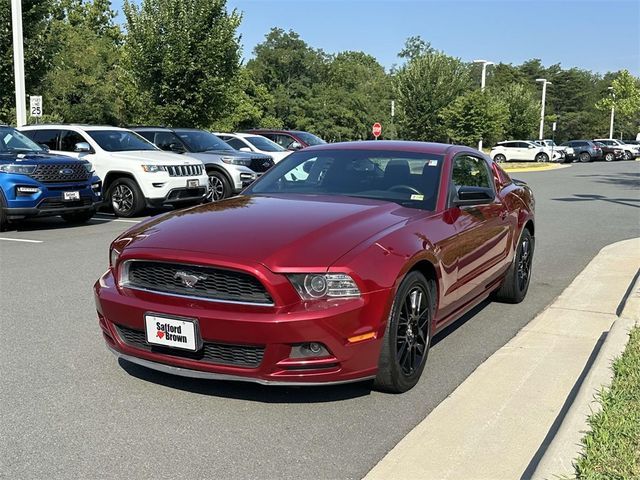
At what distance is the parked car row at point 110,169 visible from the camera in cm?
1096

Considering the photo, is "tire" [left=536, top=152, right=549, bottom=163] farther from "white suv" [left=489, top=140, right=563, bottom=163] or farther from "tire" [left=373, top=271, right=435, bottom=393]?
"tire" [left=373, top=271, right=435, bottom=393]

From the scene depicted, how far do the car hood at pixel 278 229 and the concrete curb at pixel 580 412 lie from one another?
1493 mm

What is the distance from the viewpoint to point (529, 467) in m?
3.29

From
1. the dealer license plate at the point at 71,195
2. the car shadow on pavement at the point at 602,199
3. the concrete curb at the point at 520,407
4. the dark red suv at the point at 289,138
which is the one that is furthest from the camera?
the dark red suv at the point at 289,138

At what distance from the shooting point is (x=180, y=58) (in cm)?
2148

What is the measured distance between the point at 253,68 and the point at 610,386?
8229 cm

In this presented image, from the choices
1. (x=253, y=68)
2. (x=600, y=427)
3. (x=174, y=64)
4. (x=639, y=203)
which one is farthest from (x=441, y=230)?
(x=253, y=68)

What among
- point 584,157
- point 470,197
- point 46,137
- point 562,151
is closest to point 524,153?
point 562,151

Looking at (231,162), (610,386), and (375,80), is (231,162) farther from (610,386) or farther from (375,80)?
(375,80)

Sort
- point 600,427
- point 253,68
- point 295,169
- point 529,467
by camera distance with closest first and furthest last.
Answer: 1. point 529,467
2. point 600,427
3. point 295,169
4. point 253,68

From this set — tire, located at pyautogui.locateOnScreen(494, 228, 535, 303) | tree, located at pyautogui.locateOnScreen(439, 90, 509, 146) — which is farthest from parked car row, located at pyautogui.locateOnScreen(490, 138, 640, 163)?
tire, located at pyautogui.locateOnScreen(494, 228, 535, 303)

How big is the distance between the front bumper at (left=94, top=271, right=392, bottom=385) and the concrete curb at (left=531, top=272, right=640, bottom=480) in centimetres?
109

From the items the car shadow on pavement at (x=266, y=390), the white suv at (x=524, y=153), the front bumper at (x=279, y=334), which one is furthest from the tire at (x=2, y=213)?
the white suv at (x=524, y=153)

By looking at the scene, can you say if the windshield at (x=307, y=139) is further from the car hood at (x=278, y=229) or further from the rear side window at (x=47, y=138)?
the car hood at (x=278, y=229)
